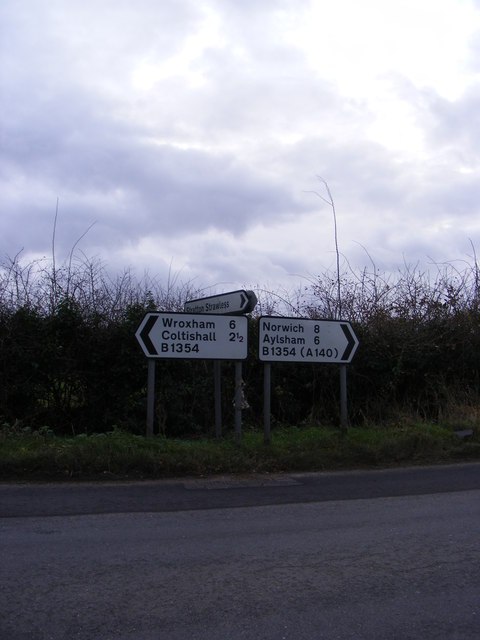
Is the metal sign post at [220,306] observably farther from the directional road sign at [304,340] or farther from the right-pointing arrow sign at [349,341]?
the right-pointing arrow sign at [349,341]

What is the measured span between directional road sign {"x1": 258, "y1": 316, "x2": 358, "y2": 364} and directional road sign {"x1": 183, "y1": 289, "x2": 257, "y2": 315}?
0.46 metres

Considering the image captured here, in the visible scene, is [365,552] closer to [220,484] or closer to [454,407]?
[220,484]

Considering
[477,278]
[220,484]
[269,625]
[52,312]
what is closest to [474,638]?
[269,625]

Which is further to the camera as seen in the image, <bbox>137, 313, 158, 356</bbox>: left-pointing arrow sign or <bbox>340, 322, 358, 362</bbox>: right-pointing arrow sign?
<bbox>340, 322, 358, 362</bbox>: right-pointing arrow sign

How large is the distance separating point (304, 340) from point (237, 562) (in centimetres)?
591

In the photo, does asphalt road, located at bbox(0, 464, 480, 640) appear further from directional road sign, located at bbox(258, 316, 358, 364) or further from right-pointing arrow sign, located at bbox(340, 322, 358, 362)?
right-pointing arrow sign, located at bbox(340, 322, 358, 362)

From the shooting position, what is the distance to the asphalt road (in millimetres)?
3662

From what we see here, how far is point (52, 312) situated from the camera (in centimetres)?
1176

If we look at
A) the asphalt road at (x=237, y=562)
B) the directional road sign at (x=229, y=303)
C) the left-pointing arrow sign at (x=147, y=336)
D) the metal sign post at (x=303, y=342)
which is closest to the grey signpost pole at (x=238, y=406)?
the metal sign post at (x=303, y=342)

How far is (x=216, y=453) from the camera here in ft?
28.4

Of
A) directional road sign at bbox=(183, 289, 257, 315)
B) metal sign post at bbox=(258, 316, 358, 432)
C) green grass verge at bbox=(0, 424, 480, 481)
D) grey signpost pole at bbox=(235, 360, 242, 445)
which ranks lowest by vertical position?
green grass verge at bbox=(0, 424, 480, 481)

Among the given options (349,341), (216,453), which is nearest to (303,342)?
(349,341)

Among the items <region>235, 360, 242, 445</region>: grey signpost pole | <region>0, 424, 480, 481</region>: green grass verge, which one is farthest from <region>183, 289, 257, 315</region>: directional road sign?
<region>0, 424, 480, 481</region>: green grass verge

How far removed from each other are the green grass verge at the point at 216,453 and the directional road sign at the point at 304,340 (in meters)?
1.36
